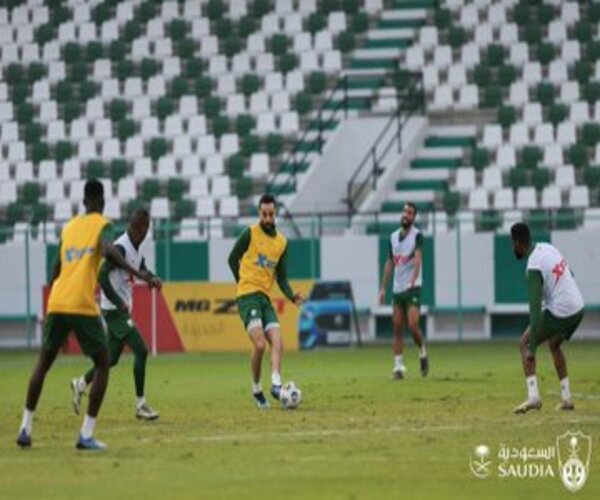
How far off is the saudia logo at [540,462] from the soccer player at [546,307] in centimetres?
362

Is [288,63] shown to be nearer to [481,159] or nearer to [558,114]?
[481,159]

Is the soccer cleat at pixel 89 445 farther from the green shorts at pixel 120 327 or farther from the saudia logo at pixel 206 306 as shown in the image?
the saudia logo at pixel 206 306

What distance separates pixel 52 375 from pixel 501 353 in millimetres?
8691

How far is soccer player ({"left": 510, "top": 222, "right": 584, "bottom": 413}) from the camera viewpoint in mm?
20703

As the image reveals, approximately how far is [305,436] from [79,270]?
2650 mm

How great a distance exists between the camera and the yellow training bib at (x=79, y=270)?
17.5m

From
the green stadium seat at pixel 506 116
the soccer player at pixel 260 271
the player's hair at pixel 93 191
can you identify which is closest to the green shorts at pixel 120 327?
the soccer player at pixel 260 271

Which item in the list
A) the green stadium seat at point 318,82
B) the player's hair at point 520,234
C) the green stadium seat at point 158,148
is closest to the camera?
the player's hair at point 520,234

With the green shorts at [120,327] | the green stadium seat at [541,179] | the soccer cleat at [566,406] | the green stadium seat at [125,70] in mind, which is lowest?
the soccer cleat at [566,406]

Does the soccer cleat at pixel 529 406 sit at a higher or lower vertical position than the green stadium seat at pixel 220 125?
lower

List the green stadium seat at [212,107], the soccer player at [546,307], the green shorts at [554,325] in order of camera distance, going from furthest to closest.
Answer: the green stadium seat at [212,107], the green shorts at [554,325], the soccer player at [546,307]

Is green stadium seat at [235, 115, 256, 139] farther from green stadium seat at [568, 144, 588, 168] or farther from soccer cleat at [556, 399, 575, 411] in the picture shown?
soccer cleat at [556, 399, 575, 411]

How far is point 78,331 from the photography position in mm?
17594

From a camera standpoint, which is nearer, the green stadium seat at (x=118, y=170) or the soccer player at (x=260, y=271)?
the soccer player at (x=260, y=271)
